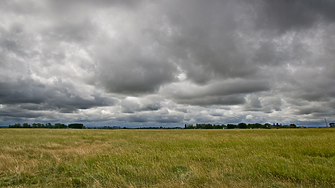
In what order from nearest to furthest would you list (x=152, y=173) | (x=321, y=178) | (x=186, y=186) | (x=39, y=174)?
(x=186, y=186) → (x=321, y=178) → (x=152, y=173) → (x=39, y=174)

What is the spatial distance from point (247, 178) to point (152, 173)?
4.07 m

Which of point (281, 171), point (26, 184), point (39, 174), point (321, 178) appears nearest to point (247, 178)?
point (281, 171)

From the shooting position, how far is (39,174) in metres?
8.48

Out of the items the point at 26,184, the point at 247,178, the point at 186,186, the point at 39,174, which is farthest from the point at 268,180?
the point at 39,174

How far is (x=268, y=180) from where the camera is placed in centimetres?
685

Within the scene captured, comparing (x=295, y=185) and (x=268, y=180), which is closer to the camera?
(x=295, y=185)

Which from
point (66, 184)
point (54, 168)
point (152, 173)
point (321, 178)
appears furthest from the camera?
point (54, 168)

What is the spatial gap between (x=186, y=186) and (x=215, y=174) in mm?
1753

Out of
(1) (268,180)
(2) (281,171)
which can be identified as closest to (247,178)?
(1) (268,180)

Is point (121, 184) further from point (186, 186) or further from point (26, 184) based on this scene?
point (26, 184)

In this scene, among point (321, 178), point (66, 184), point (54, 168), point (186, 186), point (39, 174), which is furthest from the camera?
point (54, 168)

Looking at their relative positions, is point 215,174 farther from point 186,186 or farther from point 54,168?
point 54,168

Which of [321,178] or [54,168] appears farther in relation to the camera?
[54,168]

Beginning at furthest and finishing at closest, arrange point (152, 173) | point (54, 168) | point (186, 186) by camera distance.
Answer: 1. point (54, 168)
2. point (152, 173)
3. point (186, 186)
